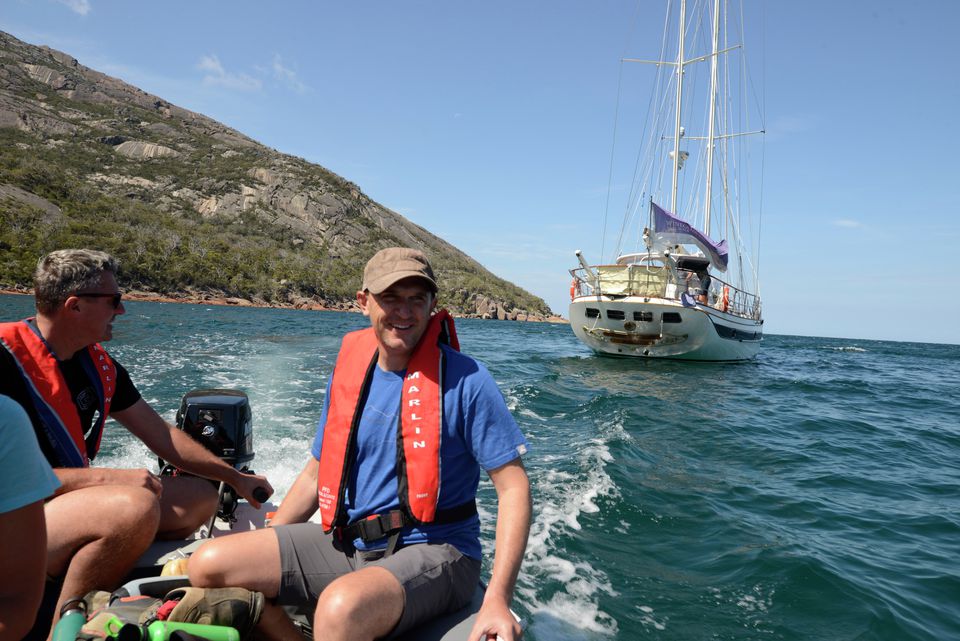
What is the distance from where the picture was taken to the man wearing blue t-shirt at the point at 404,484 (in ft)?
6.36

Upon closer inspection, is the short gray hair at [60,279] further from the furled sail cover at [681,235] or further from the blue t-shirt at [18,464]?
the furled sail cover at [681,235]

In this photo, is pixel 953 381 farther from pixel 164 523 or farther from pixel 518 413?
pixel 164 523

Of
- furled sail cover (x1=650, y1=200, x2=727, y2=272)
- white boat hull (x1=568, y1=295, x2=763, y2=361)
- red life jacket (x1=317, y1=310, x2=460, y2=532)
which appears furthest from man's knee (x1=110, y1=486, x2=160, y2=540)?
furled sail cover (x1=650, y1=200, x2=727, y2=272)

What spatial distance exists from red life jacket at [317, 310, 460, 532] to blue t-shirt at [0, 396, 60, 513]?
0.99 metres

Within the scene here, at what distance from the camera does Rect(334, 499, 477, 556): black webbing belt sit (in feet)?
6.61

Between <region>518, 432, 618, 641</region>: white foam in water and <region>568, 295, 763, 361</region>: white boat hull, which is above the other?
<region>568, 295, 763, 361</region>: white boat hull

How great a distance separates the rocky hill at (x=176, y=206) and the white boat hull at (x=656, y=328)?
46.4 metres

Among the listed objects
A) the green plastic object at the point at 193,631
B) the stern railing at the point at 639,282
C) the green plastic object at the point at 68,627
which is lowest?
the green plastic object at the point at 193,631

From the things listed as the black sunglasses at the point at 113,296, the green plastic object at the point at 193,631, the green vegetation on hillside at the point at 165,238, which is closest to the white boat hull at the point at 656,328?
the black sunglasses at the point at 113,296

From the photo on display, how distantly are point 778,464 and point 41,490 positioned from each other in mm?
7704

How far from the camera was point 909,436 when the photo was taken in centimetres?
962

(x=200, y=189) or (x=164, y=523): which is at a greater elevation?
(x=200, y=189)

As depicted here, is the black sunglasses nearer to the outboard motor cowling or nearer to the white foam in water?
the outboard motor cowling

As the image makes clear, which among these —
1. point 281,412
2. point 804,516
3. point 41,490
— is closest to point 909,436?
point 804,516
